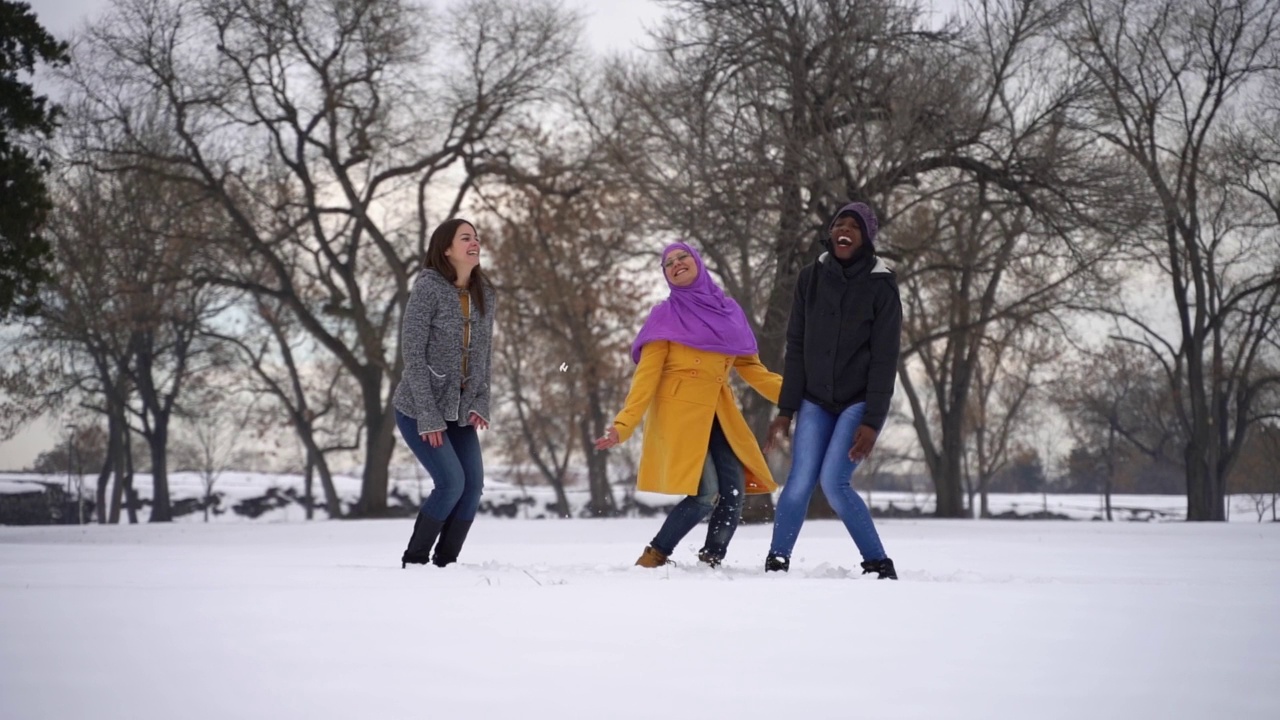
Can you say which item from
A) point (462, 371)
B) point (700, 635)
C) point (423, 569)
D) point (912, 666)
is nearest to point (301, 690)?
point (700, 635)

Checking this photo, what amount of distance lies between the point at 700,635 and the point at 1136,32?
2421 centimetres

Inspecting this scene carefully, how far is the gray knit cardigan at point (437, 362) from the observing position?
6.61 meters

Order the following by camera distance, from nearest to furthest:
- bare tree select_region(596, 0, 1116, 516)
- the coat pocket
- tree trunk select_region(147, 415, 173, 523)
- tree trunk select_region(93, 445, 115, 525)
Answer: the coat pocket
bare tree select_region(596, 0, 1116, 516)
tree trunk select_region(147, 415, 173, 523)
tree trunk select_region(93, 445, 115, 525)

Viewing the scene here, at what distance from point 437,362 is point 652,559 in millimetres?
1558

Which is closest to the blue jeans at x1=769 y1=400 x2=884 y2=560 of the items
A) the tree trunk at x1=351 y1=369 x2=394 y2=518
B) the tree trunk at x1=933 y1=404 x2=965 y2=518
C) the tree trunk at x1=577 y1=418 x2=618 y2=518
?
the tree trunk at x1=933 y1=404 x2=965 y2=518

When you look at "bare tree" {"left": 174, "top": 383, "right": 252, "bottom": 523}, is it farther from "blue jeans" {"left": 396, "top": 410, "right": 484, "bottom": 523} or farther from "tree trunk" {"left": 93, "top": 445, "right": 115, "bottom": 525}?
"blue jeans" {"left": 396, "top": 410, "right": 484, "bottom": 523}

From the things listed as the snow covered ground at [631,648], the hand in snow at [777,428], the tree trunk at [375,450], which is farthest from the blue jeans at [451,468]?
the tree trunk at [375,450]

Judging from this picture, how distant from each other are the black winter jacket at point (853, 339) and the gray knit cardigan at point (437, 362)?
1684mm

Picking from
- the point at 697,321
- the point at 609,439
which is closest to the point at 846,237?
the point at 697,321

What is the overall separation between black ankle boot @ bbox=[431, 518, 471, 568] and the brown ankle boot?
3.19ft

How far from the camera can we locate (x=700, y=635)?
3.81m

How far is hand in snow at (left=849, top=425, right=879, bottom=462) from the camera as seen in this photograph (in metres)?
6.18

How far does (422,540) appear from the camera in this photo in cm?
683

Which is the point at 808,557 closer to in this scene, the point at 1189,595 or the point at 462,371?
the point at 462,371
